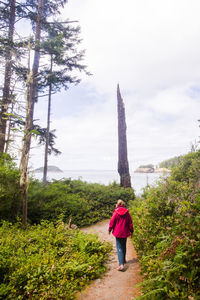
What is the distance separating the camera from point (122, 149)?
49.7ft

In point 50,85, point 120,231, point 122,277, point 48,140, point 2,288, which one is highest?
point 50,85

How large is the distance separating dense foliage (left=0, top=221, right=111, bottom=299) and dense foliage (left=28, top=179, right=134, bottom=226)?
10.7 feet

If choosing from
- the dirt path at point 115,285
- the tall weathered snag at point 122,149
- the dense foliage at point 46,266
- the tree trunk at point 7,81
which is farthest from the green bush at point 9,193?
the tall weathered snag at point 122,149

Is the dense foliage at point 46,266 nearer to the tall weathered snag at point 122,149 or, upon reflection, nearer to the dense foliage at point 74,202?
the dense foliage at point 74,202

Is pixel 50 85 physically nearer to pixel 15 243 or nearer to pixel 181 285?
pixel 15 243

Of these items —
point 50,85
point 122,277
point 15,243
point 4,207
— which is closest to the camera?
point 122,277

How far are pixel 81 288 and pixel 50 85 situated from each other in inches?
529

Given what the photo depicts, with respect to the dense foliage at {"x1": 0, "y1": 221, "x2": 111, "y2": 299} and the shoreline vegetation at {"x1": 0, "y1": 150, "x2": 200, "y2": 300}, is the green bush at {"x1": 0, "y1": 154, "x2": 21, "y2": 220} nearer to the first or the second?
the shoreline vegetation at {"x1": 0, "y1": 150, "x2": 200, "y2": 300}

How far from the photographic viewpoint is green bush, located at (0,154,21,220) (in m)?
7.64

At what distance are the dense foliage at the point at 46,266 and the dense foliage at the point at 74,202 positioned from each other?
325cm

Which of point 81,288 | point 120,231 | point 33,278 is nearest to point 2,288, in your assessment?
point 33,278

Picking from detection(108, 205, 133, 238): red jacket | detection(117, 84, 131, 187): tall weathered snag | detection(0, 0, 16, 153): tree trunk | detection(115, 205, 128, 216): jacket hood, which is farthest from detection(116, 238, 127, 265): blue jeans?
detection(117, 84, 131, 187): tall weathered snag

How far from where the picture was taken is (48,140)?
47.8 ft

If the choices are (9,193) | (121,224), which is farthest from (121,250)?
(9,193)
